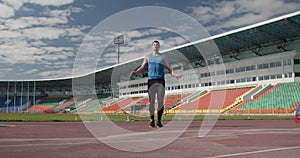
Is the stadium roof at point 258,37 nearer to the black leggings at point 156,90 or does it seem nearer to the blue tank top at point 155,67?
the blue tank top at point 155,67

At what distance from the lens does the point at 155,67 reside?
18.2 ft

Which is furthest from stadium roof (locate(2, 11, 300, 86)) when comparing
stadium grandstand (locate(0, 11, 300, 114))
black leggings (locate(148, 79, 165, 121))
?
black leggings (locate(148, 79, 165, 121))

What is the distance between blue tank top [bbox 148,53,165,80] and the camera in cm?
550

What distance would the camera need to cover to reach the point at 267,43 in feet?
203

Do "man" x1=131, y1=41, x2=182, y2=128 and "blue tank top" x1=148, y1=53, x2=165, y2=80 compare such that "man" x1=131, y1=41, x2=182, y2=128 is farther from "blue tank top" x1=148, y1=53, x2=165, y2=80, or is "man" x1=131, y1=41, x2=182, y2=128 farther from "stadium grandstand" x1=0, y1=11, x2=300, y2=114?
"stadium grandstand" x1=0, y1=11, x2=300, y2=114

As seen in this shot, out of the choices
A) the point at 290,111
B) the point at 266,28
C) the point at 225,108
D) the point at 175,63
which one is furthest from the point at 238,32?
the point at 175,63

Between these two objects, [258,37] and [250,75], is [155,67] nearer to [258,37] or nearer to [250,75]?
[258,37]

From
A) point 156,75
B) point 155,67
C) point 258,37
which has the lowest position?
point 156,75

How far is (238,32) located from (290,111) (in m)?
21.3

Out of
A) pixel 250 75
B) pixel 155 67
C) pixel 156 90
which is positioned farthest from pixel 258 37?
pixel 156 90

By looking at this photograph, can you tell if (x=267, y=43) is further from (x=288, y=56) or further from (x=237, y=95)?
(x=237, y=95)

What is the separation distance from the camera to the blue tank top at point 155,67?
5.50 m

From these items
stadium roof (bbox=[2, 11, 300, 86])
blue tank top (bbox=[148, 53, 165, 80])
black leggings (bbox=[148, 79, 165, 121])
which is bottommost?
black leggings (bbox=[148, 79, 165, 121])

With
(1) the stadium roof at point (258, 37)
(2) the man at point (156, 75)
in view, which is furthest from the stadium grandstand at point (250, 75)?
(2) the man at point (156, 75)
